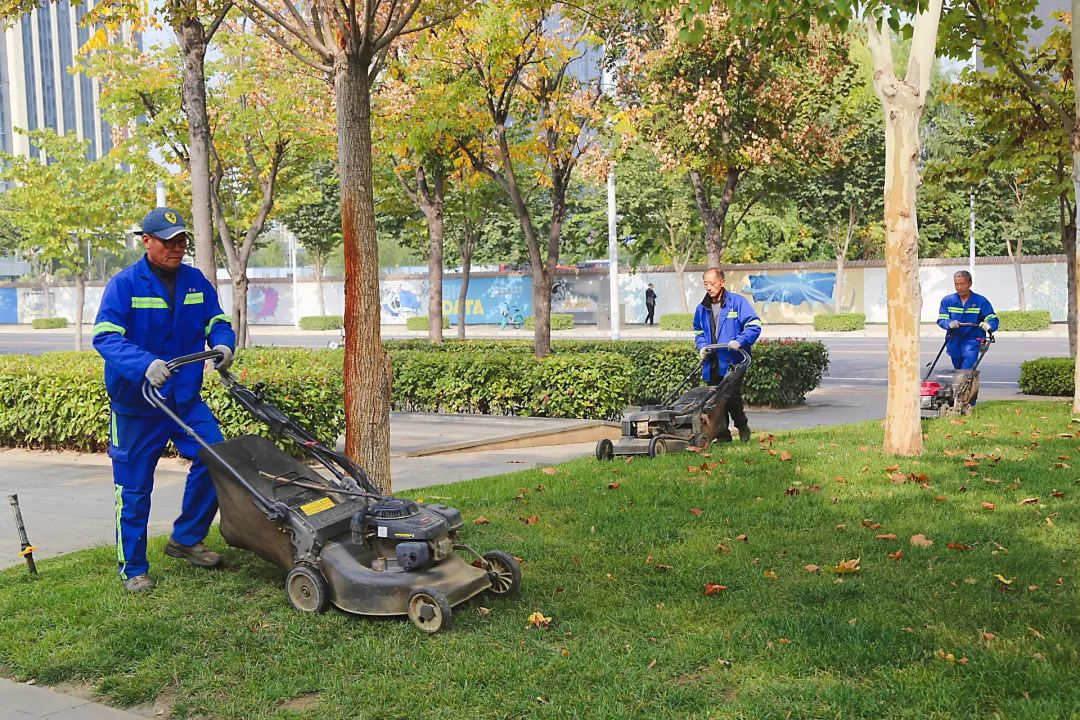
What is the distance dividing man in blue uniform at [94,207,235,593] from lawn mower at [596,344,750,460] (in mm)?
4271

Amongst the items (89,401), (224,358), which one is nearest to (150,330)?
(224,358)

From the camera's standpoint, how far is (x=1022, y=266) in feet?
124

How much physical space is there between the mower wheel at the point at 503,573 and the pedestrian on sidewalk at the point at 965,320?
8.22m

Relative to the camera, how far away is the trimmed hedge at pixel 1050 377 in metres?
15.2

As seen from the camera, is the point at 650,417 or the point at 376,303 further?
the point at 650,417

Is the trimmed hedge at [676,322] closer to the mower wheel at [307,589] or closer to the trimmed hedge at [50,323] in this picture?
the trimmed hedge at [50,323]

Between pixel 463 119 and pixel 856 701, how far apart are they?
12207 mm

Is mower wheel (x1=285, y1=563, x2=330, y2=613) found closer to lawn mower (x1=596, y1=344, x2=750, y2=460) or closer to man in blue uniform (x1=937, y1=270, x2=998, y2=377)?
lawn mower (x1=596, y1=344, x2=750, y2=460)

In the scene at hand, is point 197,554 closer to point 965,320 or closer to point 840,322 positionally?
point 965,320

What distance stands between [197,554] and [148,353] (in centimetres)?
125

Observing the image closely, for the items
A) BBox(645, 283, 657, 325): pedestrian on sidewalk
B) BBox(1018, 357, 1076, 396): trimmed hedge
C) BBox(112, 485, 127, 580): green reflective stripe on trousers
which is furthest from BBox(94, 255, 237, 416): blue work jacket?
BBox(645, 283, 657, 325): pedestrian on sidewalk

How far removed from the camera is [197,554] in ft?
18.7

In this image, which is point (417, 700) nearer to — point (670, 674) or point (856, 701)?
point (670, 674)

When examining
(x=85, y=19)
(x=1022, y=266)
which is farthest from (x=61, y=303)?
(x=85, y=19)
